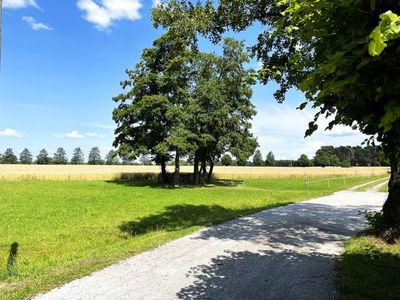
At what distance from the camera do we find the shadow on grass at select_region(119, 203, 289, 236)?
557 inches

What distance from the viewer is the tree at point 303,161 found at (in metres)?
158

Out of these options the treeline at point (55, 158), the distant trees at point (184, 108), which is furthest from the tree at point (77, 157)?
the distant trees at point (184, 108)

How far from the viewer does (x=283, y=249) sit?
9.41 meters

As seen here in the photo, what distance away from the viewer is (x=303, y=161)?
158500 mm

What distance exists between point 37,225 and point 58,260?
24.8ft

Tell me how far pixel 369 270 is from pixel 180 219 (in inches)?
405

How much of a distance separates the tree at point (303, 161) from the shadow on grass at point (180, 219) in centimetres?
14203

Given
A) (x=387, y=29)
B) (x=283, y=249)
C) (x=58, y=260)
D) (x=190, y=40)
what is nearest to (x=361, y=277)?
(x=283, y=249)

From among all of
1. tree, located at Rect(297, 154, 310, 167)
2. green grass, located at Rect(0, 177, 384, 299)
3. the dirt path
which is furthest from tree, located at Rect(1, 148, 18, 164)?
the dirt path

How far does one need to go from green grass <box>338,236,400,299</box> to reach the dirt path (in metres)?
0.24

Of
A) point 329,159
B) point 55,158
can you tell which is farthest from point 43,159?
point 329,159

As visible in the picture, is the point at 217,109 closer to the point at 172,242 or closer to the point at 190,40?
the point at 190,40

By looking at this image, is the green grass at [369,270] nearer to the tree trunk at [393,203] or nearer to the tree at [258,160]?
the tree trunk at [393,203]

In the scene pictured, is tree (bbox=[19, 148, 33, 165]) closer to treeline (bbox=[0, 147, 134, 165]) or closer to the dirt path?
treeline (bbox=[0, 147, 134, 165])
